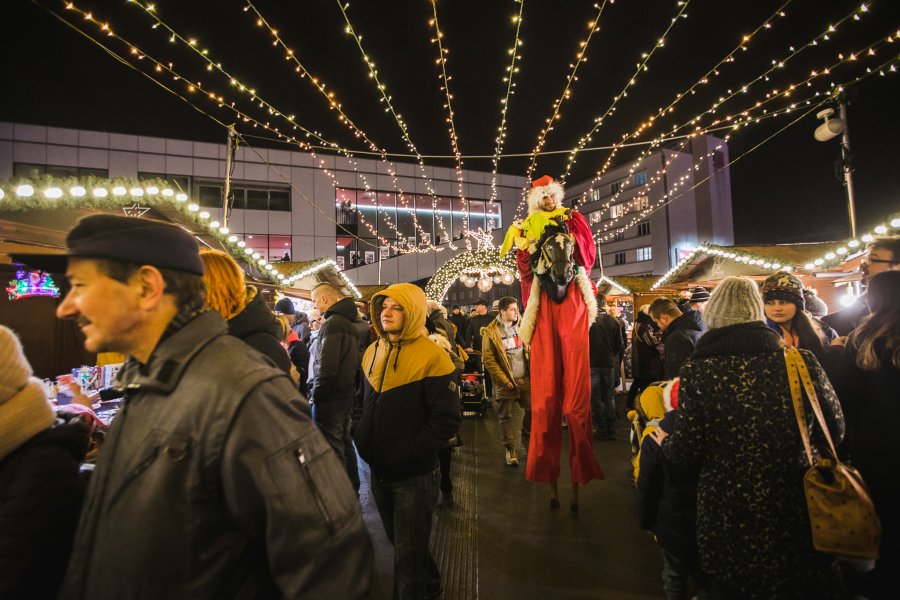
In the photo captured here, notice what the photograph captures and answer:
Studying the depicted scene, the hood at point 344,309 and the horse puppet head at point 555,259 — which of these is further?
the hood at point 344,309

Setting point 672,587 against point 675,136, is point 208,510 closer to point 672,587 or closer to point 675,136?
point 672,587

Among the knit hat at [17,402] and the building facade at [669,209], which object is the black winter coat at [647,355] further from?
the building facade at [669,209]

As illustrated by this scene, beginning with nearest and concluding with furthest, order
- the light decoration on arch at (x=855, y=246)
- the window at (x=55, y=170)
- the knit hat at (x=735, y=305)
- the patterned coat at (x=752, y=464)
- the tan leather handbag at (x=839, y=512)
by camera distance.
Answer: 1. the tan leather handbag at (x=839, y=512)
2. the patterned coat at (x=752, y=464)
3. the knit hat at (x=735, y=305)
4. the light decoration on arch at (x=855, y=246)
5. the window at (x=55, y=170)

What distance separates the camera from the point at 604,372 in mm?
6992

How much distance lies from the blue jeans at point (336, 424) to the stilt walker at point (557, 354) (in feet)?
6.50

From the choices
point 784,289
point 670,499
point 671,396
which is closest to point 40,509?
point 670,499

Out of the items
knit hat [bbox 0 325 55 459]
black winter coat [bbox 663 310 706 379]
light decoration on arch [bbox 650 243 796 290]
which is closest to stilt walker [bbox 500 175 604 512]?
black winter coat [bbox 663 310 706 379]

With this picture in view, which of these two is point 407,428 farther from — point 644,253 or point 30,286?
point 644,253

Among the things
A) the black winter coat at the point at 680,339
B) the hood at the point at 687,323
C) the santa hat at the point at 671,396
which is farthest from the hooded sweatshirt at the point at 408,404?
the hood at the point at 687,323

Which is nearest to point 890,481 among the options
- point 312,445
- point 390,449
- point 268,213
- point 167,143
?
point 390,449

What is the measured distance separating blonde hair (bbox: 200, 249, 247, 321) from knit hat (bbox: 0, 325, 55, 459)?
0.90 meters

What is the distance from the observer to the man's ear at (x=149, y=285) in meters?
1.20

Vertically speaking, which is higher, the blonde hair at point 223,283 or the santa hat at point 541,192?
the santa hat at point 541,192

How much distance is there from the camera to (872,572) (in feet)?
7.41
